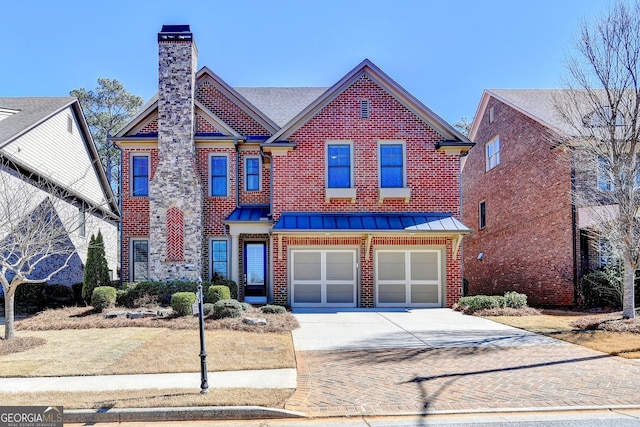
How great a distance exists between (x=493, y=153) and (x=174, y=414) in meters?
21.8

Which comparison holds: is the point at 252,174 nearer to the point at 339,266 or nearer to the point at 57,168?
the point at 339,266

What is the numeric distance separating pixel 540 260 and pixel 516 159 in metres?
4.69

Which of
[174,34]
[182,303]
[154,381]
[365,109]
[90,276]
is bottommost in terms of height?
[154,381]

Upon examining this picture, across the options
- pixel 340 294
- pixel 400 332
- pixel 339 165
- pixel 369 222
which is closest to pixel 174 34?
pixel 339 165

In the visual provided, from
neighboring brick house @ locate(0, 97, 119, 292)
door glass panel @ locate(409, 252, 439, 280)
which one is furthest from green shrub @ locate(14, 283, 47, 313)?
door glass panel @ locate(409, 252, 439, 280)

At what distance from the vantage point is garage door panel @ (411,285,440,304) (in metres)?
17.4

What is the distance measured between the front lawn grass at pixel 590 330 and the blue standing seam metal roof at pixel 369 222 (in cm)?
379

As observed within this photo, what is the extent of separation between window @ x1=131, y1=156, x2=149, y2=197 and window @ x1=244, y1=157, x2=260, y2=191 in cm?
390

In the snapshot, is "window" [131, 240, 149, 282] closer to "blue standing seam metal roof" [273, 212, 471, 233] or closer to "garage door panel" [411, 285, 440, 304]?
"blue standing seam metal roof" [273, 212, 471, 233]

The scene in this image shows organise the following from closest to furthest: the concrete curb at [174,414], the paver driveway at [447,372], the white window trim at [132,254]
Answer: the concrete curb at [174,414]
the paver driveway at [447,372]
the white window trim at [132,254]

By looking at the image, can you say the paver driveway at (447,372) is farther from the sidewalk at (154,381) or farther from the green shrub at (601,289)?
the green shrub at (601,289)

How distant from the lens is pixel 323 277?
17375 mm

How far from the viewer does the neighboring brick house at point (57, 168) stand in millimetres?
17984

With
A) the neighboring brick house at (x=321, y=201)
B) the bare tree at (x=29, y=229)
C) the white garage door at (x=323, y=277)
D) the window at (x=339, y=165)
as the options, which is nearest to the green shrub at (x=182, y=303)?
the bare tree at (x=29, y=229)
